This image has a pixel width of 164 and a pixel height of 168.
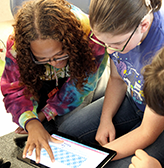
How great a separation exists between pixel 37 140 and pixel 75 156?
0.19 m

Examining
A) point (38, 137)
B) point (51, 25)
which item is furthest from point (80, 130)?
point (51, 25)

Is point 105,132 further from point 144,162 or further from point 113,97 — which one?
point 144,162

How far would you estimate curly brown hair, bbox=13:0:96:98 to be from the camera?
0.84m

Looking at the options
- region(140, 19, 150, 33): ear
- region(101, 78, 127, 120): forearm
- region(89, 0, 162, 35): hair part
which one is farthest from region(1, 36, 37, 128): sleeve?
region(140, 19, 150, 33): ear

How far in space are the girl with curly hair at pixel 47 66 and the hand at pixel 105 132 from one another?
23 cm

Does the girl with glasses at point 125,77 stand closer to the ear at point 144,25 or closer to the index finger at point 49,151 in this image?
the ear at point 144,25

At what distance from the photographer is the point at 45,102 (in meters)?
1.25

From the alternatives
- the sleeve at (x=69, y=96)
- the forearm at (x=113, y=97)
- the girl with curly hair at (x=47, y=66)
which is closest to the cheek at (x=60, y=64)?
the girl with curly hair at (x=47, y=66)

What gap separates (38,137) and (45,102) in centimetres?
34

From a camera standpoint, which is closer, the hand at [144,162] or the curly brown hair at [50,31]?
the hand at [144,162]

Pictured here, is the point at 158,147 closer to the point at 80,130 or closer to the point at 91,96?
the point at 80,130

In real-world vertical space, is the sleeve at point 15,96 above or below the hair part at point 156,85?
below

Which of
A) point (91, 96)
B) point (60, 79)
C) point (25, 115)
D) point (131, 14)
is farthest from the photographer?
point (91, 96)

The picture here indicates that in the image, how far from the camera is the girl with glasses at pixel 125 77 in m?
0.70
